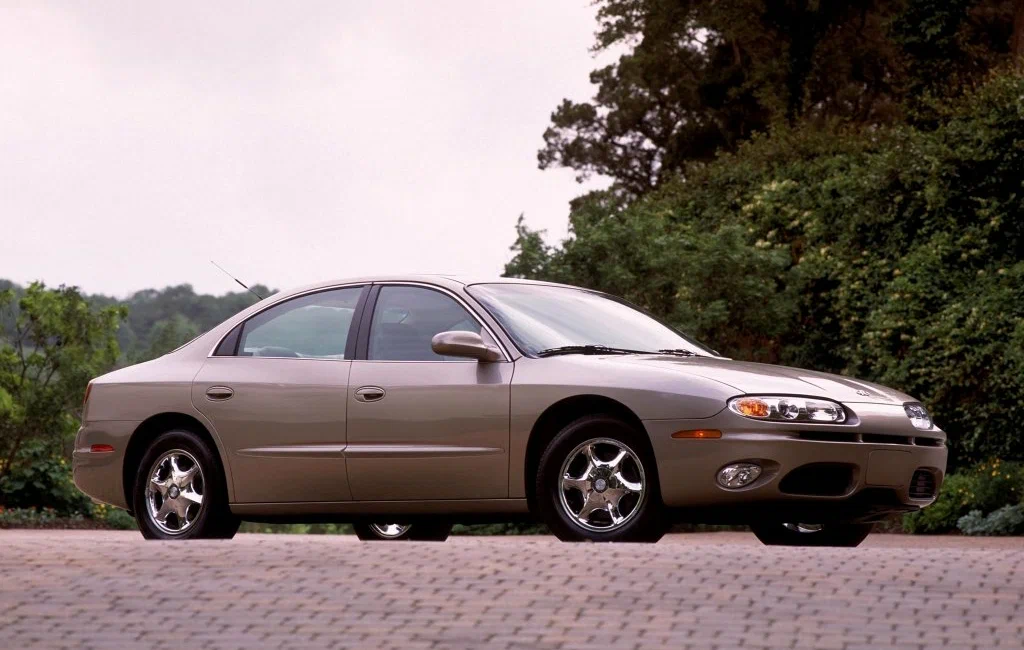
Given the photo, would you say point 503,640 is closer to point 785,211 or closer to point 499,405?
point 499,405

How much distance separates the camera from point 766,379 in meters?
8.67

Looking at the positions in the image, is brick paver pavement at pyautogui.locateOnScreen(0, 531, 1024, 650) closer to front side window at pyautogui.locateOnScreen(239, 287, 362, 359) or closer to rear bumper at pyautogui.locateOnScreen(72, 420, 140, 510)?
front side window at pyautogui.locateOnScreen(239, 287, 362, 359)

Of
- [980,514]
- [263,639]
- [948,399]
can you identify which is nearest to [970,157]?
[948,399]

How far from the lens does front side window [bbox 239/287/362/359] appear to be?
967cm

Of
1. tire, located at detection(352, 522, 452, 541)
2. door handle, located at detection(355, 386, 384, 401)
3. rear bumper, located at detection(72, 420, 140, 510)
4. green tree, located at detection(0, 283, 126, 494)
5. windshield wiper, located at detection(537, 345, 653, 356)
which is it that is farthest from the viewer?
green tree, located at detection(0, 283, 126, 494)

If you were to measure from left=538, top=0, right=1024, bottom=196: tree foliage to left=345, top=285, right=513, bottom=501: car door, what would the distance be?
19.7 meters

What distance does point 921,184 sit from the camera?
20.7 meters

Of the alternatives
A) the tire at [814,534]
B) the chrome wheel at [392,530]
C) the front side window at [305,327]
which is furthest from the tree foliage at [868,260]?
the front side window at [305,327]

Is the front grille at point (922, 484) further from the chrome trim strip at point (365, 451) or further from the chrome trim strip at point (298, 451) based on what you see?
the chrome trim strip at point (298, 451)

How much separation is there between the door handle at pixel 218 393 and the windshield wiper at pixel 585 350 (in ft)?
6.42

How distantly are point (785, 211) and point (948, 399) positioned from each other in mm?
4735

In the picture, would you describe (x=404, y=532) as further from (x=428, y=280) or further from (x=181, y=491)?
(x=428, y=280)

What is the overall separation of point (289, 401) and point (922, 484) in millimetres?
3563

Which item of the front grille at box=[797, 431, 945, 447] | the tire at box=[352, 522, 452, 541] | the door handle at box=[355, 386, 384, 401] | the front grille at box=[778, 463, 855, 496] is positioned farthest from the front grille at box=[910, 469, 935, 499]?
the tire at box=[352, 522, 452, 541]
